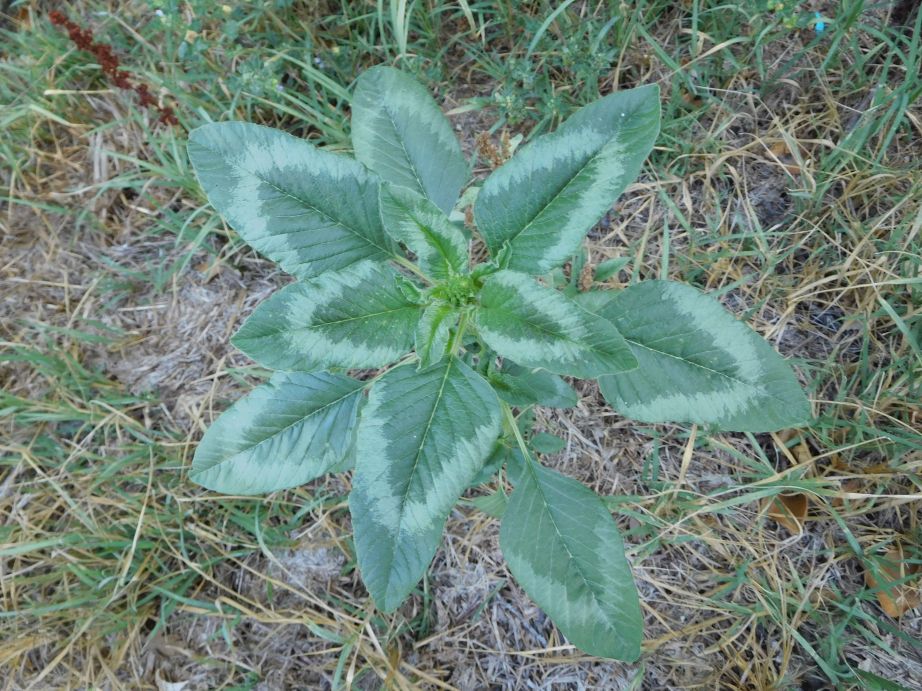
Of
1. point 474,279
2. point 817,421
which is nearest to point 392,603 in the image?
point 474,279

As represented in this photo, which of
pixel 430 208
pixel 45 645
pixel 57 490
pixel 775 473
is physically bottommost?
pixel 45 645

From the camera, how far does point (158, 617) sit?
2.35m

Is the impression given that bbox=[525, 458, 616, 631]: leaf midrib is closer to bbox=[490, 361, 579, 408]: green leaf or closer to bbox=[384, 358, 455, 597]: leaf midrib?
bbox=[490, 361, 579, 408]: green leaf

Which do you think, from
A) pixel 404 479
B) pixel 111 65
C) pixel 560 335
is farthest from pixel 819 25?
pixel 111 65

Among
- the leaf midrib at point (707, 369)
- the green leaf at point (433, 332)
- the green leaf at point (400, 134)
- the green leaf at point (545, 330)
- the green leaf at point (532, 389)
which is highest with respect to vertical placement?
the green leaf at point (400, 134)

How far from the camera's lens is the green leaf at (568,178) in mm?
1242

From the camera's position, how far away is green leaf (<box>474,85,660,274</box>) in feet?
4.08

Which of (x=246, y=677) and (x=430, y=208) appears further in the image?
(x=246, y=677)

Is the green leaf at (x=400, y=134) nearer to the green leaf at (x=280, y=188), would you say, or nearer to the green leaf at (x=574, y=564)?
the green leaf at (x=280, y=188)

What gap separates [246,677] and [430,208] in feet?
6.04

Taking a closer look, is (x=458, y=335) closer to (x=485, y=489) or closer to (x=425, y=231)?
(x=425, y=231)

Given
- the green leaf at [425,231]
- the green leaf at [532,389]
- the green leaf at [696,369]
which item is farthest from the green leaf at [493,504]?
the green leaf at [425,231]

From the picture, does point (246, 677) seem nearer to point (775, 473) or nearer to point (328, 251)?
point (328, 251)

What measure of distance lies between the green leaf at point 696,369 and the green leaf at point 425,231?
0.37m
